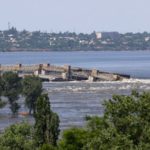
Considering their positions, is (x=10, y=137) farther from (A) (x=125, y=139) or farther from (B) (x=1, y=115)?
(B) (x=1, y=115)

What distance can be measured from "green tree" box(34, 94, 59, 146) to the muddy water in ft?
82.5

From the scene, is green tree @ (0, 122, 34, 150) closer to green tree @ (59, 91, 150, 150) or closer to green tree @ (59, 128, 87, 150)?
green tree @ (59, 128, 87, 150)

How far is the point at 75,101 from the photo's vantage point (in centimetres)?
9062

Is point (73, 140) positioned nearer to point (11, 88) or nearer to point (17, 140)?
point (17, 140)

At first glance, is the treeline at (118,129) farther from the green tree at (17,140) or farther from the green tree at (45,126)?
the green tree at (45,126)

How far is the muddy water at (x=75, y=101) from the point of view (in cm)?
7046

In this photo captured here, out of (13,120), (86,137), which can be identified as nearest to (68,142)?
(86,137)

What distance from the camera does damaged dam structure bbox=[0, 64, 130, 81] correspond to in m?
131

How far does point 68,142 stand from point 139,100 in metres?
3.51

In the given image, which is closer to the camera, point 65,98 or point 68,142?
point 68,142

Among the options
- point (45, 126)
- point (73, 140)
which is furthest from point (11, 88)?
point (73, 140)

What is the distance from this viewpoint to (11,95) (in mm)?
79750

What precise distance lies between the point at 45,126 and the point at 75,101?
53.1 m

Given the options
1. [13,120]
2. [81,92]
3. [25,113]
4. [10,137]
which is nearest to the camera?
[10,137]
